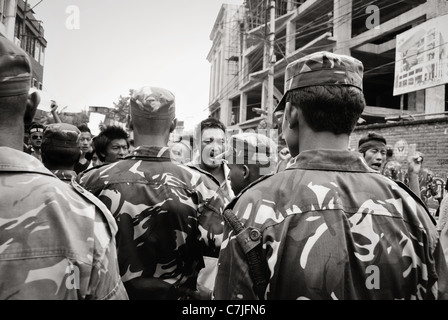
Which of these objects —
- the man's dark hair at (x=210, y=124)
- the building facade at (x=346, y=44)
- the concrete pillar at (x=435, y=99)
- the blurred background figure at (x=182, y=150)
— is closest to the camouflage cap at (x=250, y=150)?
the man's dark hair at (x=210, y=124)

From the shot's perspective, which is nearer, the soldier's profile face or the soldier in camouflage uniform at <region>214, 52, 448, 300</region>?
the soldier in camouflage uniform at <region>214, 52, 448, 300</region>

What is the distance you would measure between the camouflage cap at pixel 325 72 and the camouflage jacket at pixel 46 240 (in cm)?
95

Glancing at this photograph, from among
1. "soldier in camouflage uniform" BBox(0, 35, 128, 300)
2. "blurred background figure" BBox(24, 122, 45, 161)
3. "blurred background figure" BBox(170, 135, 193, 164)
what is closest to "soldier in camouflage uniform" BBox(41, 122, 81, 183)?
"soldier in camouflage uniform" BBox(0, 35, 128, 300)

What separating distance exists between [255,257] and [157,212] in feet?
3.15

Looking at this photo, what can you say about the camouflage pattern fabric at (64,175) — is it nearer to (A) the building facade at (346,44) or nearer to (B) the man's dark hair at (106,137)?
(B) the man's dark hair at (106,137)

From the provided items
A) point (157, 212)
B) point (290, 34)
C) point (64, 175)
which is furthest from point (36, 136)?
point (290, 34)

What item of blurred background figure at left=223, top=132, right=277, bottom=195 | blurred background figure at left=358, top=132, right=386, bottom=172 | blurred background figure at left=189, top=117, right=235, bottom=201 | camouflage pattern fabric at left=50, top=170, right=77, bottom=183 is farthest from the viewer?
blurred background figure at left=358, top=132, right=386, bottom=172

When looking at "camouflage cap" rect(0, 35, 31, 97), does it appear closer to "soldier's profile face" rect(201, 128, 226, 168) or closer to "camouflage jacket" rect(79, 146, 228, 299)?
"camouflage jacket" rect(79, 146, 228, 299)

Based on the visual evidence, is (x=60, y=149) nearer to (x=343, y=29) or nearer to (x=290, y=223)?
(x=290, y=223)

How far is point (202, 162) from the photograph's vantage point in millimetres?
4059

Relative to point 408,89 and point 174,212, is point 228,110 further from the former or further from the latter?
point 174,212

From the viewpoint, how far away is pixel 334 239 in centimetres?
130

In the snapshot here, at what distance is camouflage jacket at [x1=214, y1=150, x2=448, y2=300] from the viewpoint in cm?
129

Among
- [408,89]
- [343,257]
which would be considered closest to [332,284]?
[343,257]
